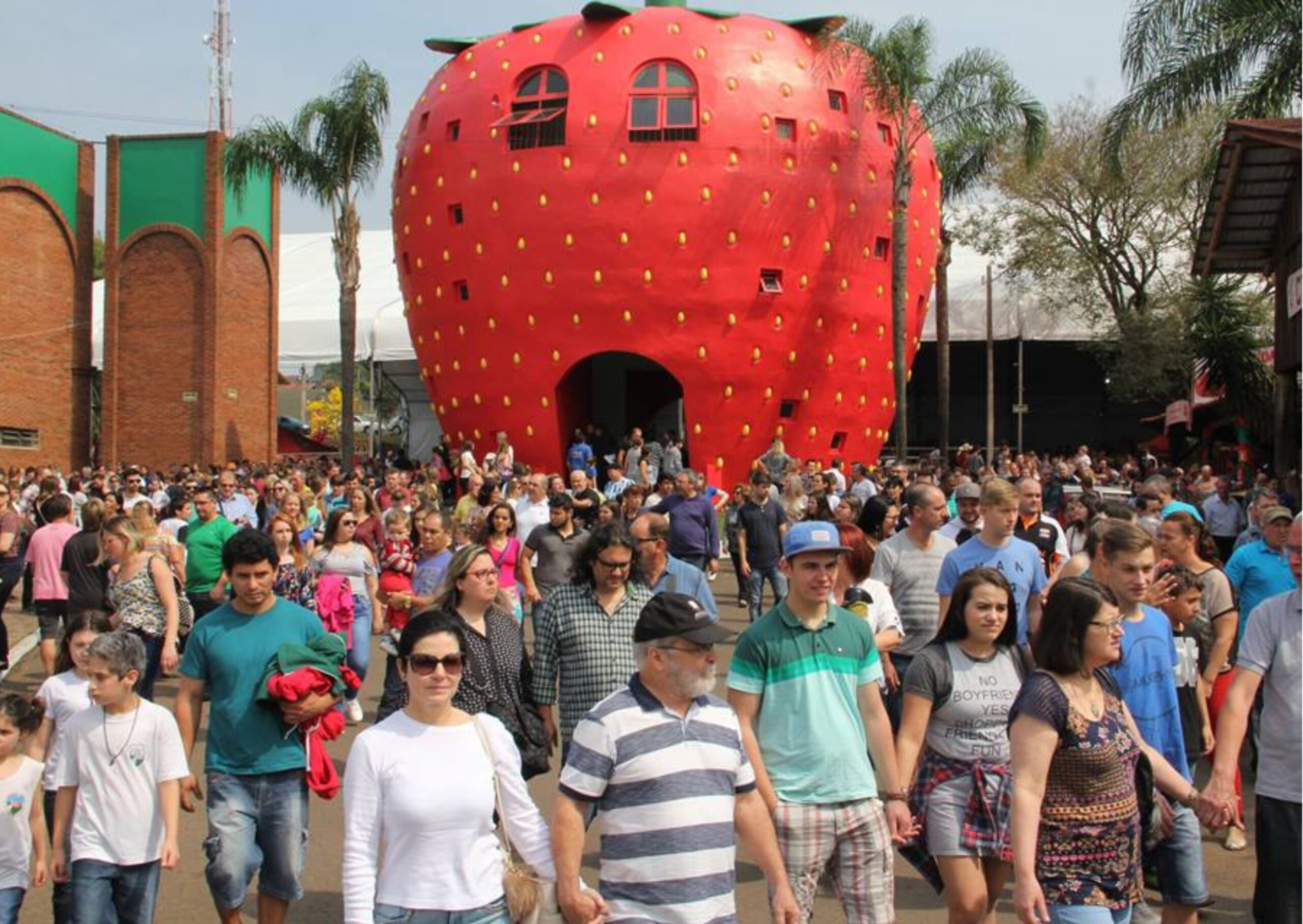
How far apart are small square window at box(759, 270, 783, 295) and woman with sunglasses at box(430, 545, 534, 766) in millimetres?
18143

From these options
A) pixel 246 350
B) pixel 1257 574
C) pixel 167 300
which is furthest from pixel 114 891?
pixel 246 350

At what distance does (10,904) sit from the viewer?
4699mm

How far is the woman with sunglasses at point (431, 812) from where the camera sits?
12.3 ft

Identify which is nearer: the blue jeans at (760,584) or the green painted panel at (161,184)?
the blue jeans at (760,584)

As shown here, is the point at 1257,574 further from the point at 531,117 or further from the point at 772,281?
the point at 531,117

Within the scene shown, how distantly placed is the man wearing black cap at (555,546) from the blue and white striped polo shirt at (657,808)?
5380 mm

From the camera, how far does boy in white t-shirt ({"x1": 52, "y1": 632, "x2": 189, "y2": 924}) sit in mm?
4699

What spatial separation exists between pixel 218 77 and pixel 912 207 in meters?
30.0

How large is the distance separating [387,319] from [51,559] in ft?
87.4

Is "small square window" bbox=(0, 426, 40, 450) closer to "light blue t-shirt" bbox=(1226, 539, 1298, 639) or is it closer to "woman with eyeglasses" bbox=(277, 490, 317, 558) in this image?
"woman with eyeglasses" bbox=(277, 490, 317, 558)

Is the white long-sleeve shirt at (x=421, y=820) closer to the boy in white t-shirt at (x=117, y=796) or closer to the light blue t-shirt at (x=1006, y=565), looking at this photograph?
the boy in white t-shirt at (x=117, y=796)

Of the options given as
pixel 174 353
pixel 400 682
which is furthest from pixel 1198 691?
pixel 174 353

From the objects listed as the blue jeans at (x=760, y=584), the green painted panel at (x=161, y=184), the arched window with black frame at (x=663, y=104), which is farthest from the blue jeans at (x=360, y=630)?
the green painted panel at (x=161, y=184)

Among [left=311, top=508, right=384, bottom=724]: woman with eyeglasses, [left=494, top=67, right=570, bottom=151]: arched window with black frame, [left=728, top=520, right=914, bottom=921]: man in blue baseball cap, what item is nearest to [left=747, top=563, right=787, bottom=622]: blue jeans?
[left=311, top=508, right=384, bottom=724]: woman with eyeglasses
